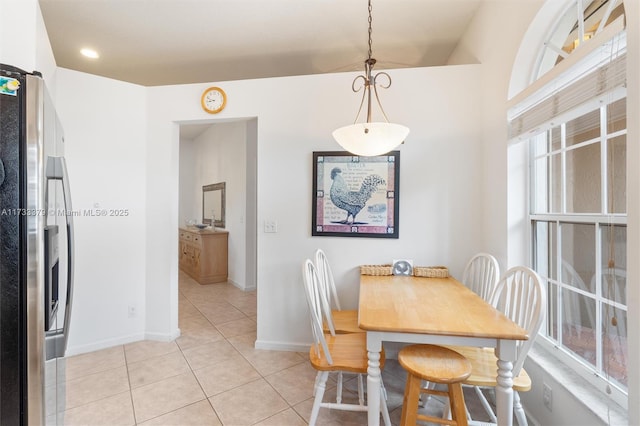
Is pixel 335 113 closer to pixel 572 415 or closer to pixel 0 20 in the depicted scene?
pixel 0 20

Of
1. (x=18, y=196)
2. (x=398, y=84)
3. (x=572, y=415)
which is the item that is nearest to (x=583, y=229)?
(x=572, y=415)

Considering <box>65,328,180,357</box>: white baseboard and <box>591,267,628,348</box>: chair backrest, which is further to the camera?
<box>65,328,180,357</box>: white baseboard

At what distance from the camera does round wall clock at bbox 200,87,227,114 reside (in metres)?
2.67

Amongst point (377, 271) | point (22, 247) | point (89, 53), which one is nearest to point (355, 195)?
point (377, 271)

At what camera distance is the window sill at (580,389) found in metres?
1.20

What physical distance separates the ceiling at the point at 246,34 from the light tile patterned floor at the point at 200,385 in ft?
9.19

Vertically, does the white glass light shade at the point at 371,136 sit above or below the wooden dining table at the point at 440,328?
above

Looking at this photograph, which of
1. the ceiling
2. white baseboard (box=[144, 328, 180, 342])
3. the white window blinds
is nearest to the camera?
the white window blinds

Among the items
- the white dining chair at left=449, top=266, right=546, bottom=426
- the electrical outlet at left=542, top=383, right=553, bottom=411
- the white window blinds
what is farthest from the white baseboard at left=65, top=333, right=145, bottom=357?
the white window blinds

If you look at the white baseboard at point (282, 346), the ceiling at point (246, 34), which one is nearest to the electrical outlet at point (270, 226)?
the white baseboard at point (282, 346)

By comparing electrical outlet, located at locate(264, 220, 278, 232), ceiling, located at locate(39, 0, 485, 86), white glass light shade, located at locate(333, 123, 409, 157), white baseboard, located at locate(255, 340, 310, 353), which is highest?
ceiling, located at locate(39, 0, 485, 86)

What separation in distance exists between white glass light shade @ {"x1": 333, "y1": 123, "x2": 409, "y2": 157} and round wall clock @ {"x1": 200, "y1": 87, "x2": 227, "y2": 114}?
153cm

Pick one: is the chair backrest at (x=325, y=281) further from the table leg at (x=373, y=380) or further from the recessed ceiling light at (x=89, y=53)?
Result: the recessed ceiling light at (x=89, y=53)

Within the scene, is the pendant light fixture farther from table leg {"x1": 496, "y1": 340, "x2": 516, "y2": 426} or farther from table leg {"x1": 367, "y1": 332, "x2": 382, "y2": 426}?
table leg {"x1": 496, "y1": 340, "x2": 516, "y2": 426}
